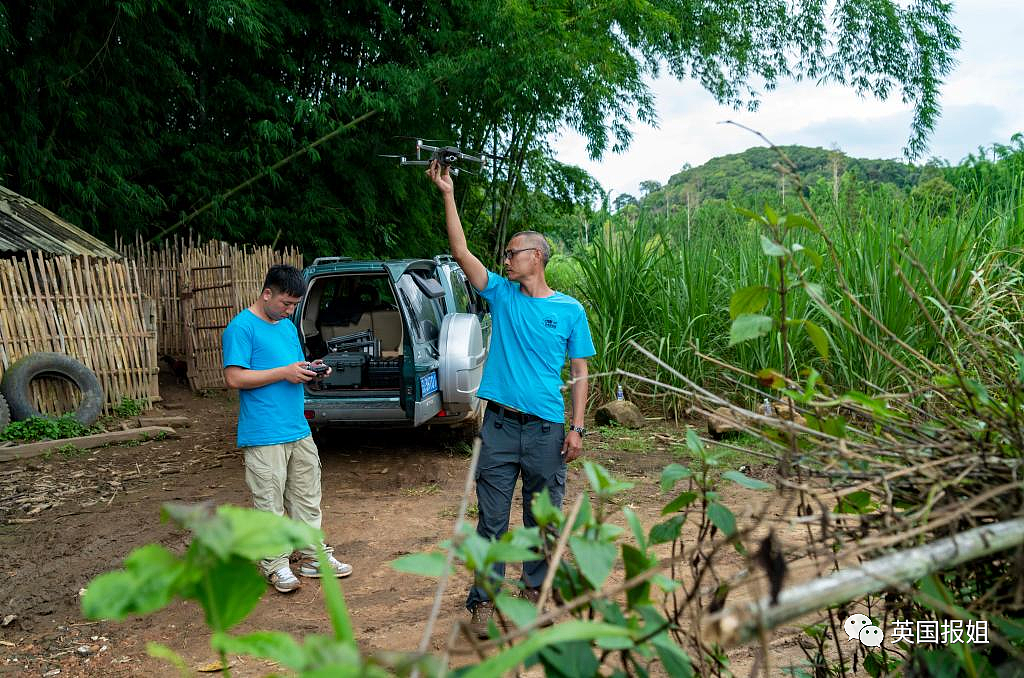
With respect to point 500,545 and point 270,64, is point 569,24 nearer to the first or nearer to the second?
point 270,64

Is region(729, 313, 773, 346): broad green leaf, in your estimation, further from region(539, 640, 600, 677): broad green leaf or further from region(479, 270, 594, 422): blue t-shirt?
region(479, 270, 594, 422): blue t-shirt

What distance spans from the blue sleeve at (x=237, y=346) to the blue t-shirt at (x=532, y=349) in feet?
4.24

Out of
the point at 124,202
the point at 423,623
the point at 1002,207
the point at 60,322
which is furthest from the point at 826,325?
the point at 124,202

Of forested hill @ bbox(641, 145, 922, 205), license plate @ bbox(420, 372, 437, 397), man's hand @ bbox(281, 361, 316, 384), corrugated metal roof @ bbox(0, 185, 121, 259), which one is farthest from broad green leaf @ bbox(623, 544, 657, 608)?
corrugated metal roof @ bbox(0, 185, 121, 259)

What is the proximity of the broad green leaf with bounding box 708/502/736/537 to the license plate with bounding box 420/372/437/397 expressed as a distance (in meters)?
5.40

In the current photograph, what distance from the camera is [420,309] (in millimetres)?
7555

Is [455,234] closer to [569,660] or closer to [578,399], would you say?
[578,399]

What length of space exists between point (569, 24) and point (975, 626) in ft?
39.6

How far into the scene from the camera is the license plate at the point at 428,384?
685cm

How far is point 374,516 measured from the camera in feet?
20.3

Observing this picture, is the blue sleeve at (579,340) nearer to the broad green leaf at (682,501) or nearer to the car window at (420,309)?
the broad green leaf at (682,501)

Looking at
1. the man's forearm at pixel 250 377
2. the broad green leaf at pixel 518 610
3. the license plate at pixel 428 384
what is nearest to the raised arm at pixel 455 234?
the man's forearm at pixel 250 377

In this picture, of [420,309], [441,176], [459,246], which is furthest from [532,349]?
[420,309]

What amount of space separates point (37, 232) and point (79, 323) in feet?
4.36
